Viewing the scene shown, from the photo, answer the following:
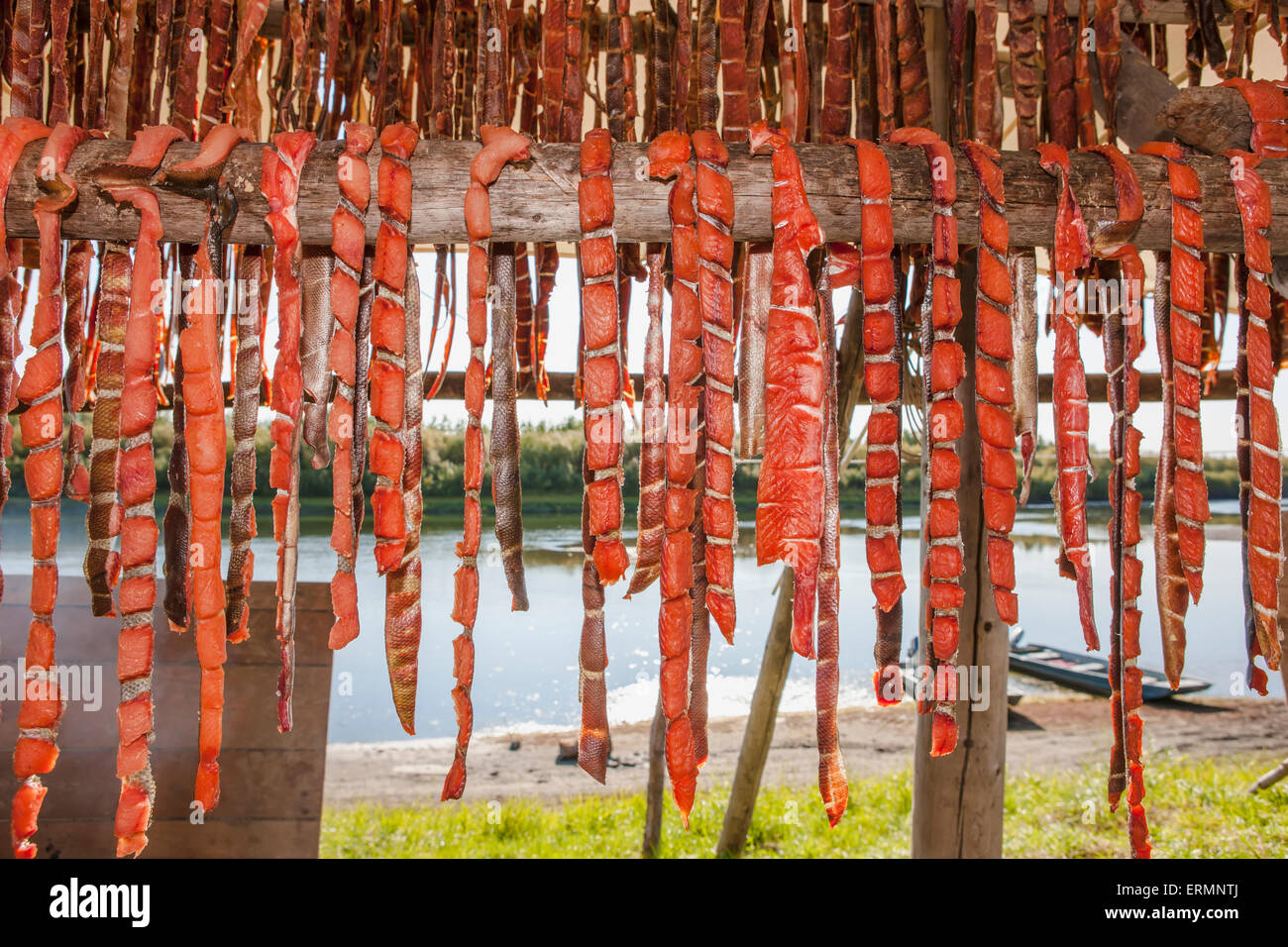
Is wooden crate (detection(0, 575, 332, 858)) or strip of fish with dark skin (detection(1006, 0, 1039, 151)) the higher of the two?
strip of fish with dark skin (detection(1006, 0, 1039, 151))

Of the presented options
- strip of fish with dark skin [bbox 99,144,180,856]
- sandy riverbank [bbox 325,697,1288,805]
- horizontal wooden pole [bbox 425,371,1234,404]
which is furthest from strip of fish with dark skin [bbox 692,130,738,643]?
sandy riverbank [bbox 325,697,1288,805]

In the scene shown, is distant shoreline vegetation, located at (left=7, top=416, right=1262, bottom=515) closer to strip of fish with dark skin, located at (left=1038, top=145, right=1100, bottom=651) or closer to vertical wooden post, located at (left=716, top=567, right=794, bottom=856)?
vertical wooden post, located at (left=716, top=567, right=794, bottom=856)

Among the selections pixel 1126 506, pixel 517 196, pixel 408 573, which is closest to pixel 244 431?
pixel 408 573

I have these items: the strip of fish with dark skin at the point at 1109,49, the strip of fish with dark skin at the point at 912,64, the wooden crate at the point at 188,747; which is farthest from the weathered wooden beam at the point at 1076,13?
the wooden crate at the point at 188,747

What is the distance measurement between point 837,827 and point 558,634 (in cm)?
480

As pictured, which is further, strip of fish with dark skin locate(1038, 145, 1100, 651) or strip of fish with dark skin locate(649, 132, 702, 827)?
strip of fish with dark skin locate(1038, 145, 1100, 651)

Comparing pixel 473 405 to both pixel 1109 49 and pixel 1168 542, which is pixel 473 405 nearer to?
pixel 1168 542

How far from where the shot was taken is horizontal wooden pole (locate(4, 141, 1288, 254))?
4.30 feet

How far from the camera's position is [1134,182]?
1389 mm

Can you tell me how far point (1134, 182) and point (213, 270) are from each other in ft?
5.36

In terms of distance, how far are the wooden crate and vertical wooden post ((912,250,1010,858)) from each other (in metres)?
2.22

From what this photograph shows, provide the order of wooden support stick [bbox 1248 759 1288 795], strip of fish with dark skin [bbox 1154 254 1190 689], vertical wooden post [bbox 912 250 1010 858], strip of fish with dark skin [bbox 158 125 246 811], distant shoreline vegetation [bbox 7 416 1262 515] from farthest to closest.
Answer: distant shoreline vegetation [bbox 7 416 1262 515] → wooden support stick [bbox 1248 759 1288 795] → vertical wooden post [bbox 912 250 1010 858] → strip of fish with dark skin [bbox 1154 254 1190 689] → strip of fish with dark skin [bbox 158 125 246 811]

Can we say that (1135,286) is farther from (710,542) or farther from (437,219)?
(437,219)

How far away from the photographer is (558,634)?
28.9ft
